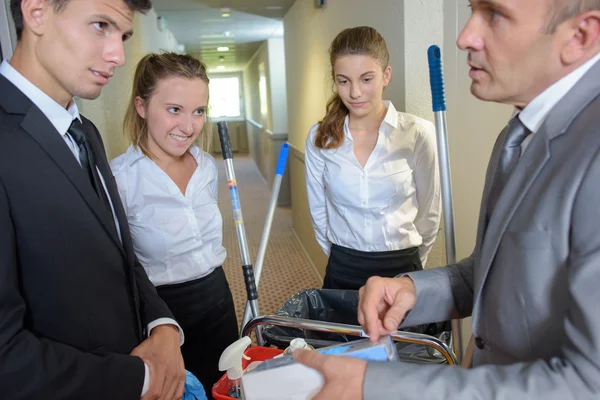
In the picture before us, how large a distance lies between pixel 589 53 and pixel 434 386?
0.50 metres

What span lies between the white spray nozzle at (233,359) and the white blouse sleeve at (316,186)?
100cm

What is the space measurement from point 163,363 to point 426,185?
4.01ft

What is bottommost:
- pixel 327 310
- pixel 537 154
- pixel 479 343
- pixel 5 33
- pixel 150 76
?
pixel 327 310

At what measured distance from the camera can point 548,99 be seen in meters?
0.68

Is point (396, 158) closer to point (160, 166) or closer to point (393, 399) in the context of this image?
point (160, 166)

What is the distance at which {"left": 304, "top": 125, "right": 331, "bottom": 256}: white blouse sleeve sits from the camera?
6.40ft

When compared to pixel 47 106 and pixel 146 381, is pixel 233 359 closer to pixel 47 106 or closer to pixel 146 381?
pixel 146 381

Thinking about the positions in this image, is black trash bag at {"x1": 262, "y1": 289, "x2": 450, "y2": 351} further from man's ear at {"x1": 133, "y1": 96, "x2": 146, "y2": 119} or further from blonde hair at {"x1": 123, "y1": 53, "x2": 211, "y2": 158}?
man's ear at {"x1": 133, "y1": 96, "x2": 146, "y2": 119}

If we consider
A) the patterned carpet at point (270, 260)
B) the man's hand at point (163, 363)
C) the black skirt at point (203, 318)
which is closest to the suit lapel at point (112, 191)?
the man's hand at point (163, 363)

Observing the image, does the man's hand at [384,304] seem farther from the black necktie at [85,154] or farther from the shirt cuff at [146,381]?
the black necktie at [85,154]

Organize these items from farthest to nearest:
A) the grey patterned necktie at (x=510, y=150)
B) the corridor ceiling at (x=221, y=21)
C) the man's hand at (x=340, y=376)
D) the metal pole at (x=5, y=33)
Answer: the corridor ceiling at (x=221, y=21) → the metal pole at (x=5, y=33) → the grey patterned necktie at (x=510, y=150) → the man's hand at (x=340, y=376)

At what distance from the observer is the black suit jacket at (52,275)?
29.7 inches

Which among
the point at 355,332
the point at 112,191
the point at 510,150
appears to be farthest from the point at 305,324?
the point at 510,150

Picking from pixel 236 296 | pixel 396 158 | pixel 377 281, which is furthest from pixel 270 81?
pixel 377 281
